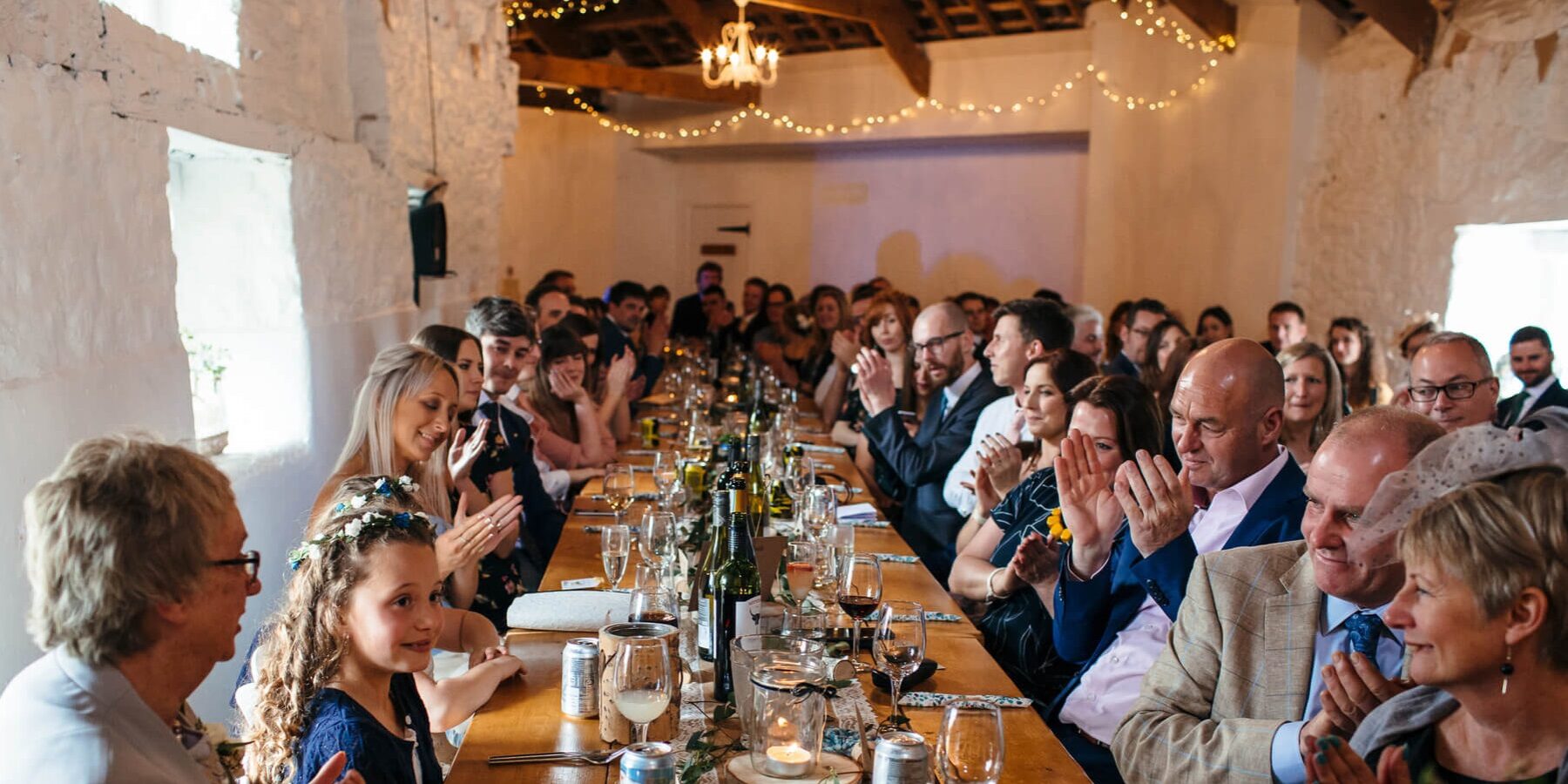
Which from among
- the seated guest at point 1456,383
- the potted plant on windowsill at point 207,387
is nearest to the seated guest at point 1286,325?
the seated guest at point 1456,383

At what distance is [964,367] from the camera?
16.6ft

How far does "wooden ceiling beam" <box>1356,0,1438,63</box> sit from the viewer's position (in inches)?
274

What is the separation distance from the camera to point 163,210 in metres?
3.17

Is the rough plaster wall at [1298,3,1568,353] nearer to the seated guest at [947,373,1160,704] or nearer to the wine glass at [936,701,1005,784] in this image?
the seated guest at [947,373,1160,704]

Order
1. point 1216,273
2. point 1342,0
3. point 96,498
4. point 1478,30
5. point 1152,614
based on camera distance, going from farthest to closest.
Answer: point 1216,273, point 1342,0, point 1478,30, point 1152,614, point 96,498

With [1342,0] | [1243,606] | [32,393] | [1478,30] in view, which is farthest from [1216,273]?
[32,393]

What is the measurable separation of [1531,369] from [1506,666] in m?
4.40

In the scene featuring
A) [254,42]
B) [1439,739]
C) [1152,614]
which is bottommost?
[1152,614]

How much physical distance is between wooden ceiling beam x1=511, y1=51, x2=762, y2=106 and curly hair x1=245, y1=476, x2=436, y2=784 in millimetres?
8902

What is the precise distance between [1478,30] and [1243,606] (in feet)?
19.0

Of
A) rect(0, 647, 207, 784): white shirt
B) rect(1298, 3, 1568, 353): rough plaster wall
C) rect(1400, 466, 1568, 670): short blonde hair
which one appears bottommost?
rect(0, 647, 207, 784): white shirt

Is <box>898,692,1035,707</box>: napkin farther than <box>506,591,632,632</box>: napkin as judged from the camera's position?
No

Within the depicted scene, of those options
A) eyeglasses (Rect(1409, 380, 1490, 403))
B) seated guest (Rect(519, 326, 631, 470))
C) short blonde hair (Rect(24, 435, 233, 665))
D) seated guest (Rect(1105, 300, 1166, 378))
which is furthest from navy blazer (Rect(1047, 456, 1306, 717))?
seated guest (Rect(1105, 300, 1166, 378))

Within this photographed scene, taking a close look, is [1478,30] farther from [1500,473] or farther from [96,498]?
[96,498]
